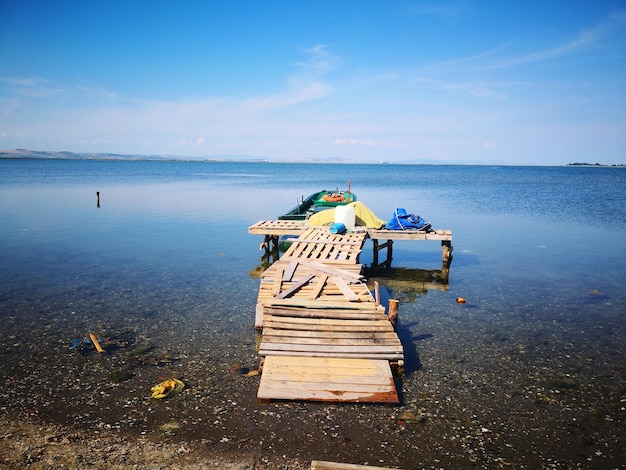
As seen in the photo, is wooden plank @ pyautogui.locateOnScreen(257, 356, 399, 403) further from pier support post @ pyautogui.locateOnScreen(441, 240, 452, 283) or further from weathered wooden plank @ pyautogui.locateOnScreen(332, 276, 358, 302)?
pier support post @ pyautogui.locateOnScreen(441, 240, 452, 283)

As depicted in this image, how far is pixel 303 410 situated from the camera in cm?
823

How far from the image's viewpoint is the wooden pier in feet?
27.9

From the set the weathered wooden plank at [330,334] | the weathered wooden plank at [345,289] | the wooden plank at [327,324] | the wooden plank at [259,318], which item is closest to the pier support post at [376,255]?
the weathered wooden plank at [345,289]

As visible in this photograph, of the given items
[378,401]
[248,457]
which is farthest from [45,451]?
[378,401]

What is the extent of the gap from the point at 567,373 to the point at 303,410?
6.44 metres

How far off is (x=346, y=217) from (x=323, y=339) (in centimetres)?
1171

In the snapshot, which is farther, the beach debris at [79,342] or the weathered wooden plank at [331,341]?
the beach debris at [79,342]

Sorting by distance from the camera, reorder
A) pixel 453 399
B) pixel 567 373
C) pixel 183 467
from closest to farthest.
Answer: pixel 183 467, pixel 453 399, pixel 567 373

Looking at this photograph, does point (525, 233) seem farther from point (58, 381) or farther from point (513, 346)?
point (58, 381)

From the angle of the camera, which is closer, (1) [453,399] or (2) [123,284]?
(1) [453,399]

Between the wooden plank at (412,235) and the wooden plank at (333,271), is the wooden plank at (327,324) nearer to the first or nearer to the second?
the wooden plank at (333,271)

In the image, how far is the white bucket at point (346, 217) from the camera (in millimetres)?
21156

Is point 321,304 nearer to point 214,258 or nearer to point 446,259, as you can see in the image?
point 446,259

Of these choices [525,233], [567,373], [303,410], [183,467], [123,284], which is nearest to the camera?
[183,467]
